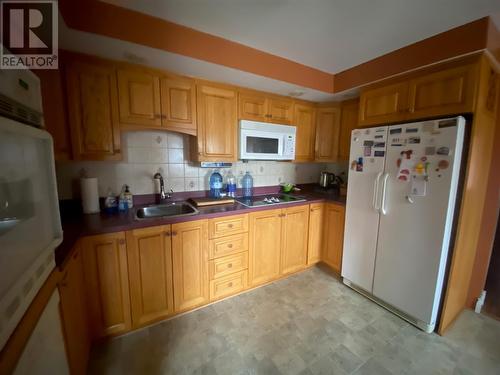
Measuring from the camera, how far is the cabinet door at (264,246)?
6.80ft

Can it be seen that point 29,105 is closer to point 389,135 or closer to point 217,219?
point 217,219

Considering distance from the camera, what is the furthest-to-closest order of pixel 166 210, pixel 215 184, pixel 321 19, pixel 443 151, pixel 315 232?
pixel 315 232 → pixel 215 184 → pixel 166 210 → pixel 443 151 → pixel 321 19

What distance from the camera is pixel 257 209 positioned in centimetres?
203

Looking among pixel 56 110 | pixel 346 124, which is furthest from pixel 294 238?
pixel 56 110

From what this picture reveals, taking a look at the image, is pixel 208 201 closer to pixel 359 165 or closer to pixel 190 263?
pixel 190 263

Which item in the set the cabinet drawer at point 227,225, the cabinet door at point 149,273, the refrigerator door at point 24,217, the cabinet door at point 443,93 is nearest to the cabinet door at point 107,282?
the cabinet door at point 149,273

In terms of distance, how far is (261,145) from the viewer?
2230 millimetres

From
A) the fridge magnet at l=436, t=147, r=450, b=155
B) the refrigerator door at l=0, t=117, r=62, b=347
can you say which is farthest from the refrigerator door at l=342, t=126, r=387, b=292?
the refrigerator door at l=0, t=117, r=62, b=347

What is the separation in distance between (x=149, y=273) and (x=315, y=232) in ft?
6.01

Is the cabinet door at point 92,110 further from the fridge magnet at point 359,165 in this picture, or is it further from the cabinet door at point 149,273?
the fridge magnet at point 359,165

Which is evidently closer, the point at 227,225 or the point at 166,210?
the point at 227,225

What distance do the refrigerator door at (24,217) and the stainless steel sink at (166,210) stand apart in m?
1.01

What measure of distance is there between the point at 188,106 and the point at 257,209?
1152 mm

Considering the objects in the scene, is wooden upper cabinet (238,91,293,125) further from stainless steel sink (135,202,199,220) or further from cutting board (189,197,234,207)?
stainless steel sink (135,202,199,220)
